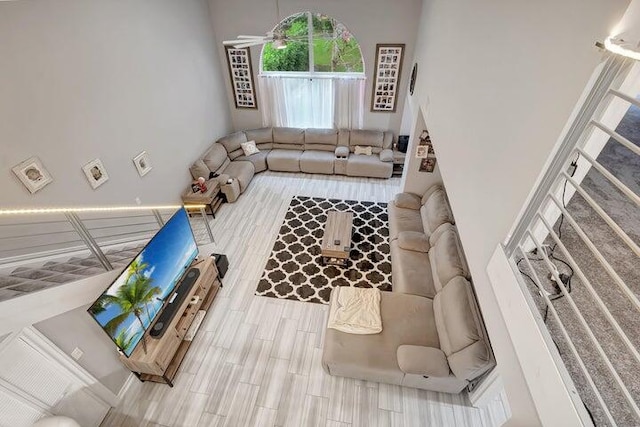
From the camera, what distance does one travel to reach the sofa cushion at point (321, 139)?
25.2 ft

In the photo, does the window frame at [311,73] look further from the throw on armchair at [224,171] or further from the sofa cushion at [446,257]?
the sofa cushion at [446,257]

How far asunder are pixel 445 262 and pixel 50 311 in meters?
4.30

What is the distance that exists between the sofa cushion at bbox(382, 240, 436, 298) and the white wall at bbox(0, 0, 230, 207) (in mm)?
4429

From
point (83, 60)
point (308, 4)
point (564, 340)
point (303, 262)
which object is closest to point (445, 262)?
point (303, 262)

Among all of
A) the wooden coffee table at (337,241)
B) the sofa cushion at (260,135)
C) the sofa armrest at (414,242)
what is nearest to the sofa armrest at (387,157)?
the wooden coffee table at (337,241)

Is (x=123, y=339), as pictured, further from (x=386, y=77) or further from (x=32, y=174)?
(x=386, y=77)

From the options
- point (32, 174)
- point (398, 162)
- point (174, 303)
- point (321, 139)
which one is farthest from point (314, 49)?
point (174, 303)

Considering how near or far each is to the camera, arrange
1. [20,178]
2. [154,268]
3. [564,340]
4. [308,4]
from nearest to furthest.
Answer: [564,340] < [20,178] < [154,268] < [308,4]

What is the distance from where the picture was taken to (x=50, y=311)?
2.37 m

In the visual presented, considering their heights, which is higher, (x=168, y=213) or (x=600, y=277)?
(x=600, y=277)

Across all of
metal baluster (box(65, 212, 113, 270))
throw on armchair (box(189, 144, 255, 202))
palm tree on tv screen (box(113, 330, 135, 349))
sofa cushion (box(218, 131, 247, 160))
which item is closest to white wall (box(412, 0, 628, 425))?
metal baluster (box(65, 212, 113, 270))

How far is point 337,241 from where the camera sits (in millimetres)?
5062

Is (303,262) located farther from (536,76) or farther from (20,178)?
(536,76)

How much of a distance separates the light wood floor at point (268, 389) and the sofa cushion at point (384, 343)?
29 centimetres
